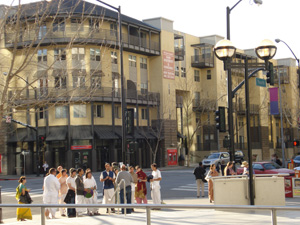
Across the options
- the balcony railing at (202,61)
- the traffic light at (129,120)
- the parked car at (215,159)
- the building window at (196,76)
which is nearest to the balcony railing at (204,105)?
the building window at (196,76)

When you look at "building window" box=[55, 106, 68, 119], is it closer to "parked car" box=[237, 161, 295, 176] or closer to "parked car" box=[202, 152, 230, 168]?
"parked car" box=[202, 152, 230, 168]

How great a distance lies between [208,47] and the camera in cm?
6650

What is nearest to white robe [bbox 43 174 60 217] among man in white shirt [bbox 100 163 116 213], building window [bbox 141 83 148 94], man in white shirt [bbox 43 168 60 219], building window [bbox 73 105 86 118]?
man in white shirt [bbox 43 168 60 219]

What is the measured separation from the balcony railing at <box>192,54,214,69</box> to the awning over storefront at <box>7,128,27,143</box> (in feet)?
86.0

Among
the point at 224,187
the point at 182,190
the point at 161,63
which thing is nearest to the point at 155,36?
the point at 161,63

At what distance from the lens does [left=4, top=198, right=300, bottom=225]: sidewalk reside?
21.7ft

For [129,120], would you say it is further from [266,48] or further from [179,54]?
[179,54]

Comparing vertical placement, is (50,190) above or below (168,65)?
below

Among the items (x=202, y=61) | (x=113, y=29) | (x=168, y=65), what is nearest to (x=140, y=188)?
(x=113, y=29)

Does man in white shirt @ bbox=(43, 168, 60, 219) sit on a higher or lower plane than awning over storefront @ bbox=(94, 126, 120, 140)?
lower

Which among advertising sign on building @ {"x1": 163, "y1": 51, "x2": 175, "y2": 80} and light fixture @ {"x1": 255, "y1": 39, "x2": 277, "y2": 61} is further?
advertising sign on building @ {"x1": 163, "y1": 51, "x2": 175, "y2": 80}

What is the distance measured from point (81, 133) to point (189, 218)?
40.7 m

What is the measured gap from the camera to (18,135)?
48.4m

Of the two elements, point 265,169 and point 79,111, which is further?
point 79,111
